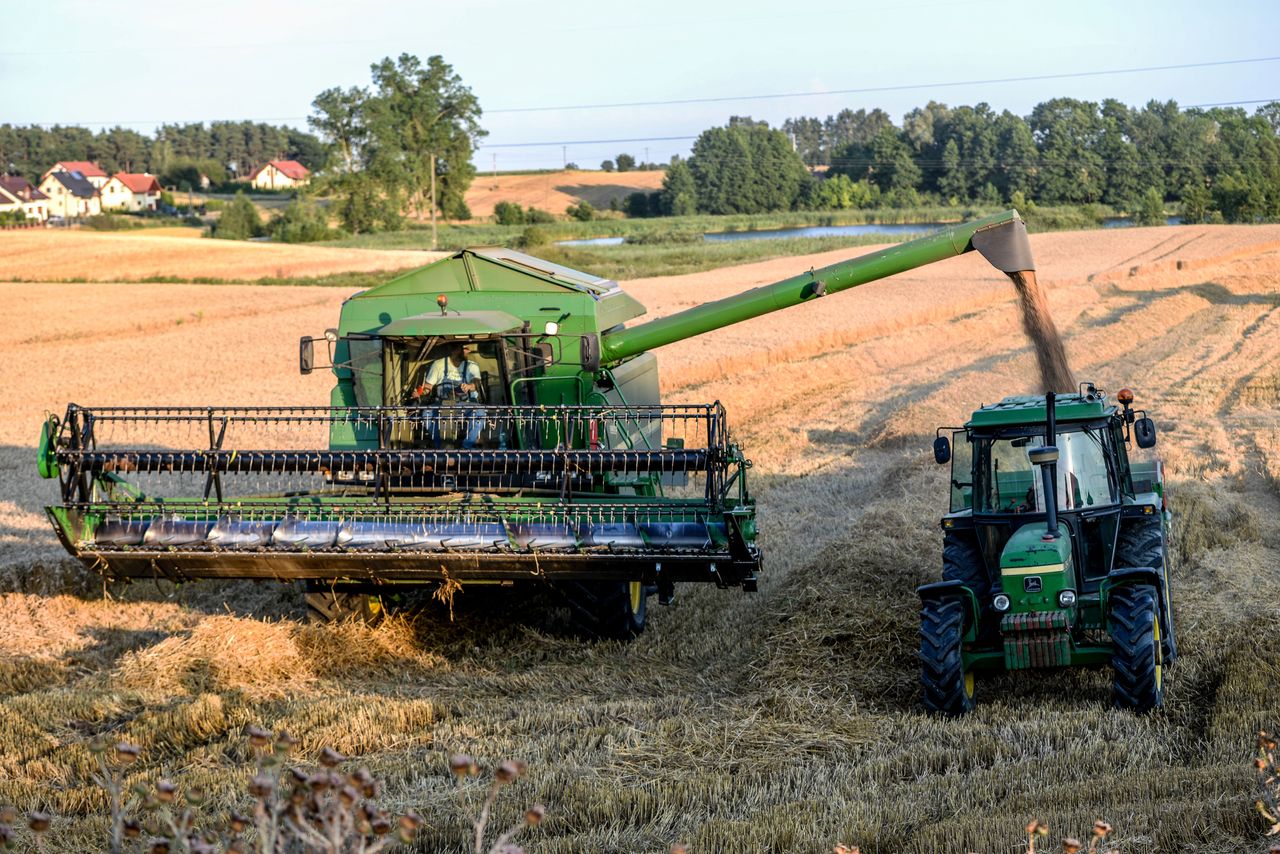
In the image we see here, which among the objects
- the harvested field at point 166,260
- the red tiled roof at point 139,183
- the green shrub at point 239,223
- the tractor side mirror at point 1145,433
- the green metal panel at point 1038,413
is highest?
the red tiled roof at point 139,183

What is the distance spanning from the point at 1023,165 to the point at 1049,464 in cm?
7078

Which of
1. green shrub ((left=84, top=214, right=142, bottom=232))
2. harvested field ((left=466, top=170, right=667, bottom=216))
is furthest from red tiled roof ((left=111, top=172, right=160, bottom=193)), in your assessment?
green shrub ((left=84, top=214, right=142, bottom=232))

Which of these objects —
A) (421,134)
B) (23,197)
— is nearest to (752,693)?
(421,134)

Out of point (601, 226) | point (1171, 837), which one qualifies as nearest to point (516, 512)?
point (1171, 837)

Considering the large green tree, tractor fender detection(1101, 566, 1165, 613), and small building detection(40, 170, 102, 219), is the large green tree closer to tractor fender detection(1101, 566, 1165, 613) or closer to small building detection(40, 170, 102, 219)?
small building detection(40, 170, 102, 219)

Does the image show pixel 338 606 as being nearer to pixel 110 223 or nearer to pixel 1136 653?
pixel 1136 653

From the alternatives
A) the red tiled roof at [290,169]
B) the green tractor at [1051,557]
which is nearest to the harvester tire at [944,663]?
Answer: the green tractor at [1051,557]

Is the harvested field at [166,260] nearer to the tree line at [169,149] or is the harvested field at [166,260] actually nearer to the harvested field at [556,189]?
the harvested field at [556,189]

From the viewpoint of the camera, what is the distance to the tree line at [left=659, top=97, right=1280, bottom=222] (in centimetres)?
6738

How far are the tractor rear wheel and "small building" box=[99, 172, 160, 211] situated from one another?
357 ft

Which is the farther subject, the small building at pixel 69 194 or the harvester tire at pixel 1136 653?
the small building at pixel 69 194

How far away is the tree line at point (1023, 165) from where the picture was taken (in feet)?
221

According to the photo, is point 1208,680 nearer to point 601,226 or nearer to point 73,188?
point 601,226

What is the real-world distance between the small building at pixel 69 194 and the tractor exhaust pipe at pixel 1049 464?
370 ft
